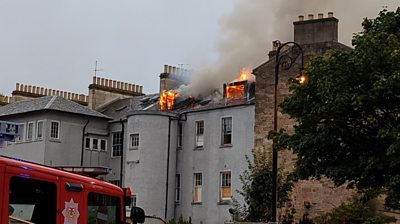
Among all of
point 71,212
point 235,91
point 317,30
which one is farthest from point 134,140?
point 71,212

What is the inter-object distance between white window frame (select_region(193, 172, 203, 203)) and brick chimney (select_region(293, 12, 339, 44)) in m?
9.07

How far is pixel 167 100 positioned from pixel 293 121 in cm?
1037

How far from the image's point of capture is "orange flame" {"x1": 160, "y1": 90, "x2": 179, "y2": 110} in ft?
148

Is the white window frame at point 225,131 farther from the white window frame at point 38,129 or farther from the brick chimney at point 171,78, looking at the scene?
the white window frame at point 38,129

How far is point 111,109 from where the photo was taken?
49719mm

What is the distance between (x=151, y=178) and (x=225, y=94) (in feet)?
20.3

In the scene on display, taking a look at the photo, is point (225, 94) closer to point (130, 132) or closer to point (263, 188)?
point (130, 132)

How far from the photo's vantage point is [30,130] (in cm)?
4484

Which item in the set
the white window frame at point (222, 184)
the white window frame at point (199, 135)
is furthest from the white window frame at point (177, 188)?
the white window frame at point (222, 184)

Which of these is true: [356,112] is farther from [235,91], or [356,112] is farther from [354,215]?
[235,91]

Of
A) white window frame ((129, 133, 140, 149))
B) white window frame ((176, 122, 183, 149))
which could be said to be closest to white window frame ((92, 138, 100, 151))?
white window frame ((129, 133, 140, 149))

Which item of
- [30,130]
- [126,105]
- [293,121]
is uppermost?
[126,105]

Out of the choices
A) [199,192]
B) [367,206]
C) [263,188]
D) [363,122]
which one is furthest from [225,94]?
[363,122]

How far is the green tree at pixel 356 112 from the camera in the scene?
21203mm
